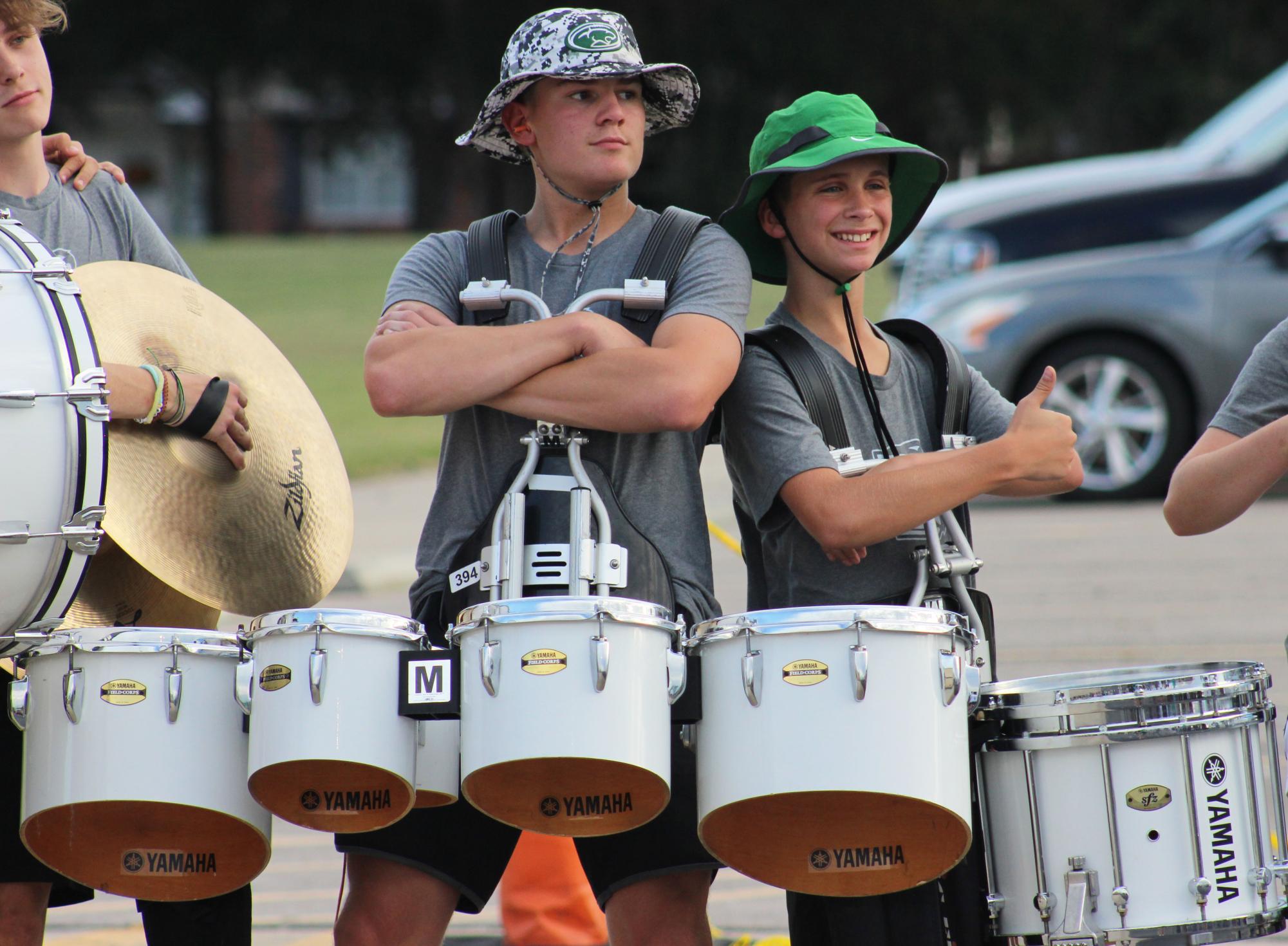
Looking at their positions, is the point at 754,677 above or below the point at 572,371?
below

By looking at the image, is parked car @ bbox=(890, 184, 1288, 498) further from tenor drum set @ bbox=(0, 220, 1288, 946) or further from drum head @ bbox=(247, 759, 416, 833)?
drum head @ bbox=(247, 759, 416, 833)

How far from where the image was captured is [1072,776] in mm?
3361

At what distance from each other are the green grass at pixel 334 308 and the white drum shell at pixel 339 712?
8667 mm

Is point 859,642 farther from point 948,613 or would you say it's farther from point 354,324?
point 354,324

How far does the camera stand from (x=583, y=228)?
3.85m

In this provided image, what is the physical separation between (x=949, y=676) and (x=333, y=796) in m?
1.12

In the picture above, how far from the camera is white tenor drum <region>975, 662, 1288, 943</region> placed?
3.33 meters

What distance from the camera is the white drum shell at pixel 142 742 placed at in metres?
3.35

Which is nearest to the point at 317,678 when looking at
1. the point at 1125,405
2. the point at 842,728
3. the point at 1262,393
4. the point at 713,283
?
the point at 842,728

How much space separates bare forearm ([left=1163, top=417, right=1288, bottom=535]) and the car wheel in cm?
693

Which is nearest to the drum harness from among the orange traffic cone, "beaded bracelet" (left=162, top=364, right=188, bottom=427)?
"beaded bracelet" (left=162, top=364, right=188, bottom=427)

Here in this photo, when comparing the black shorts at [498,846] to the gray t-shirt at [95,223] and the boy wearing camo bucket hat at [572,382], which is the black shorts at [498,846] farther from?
the gray t-shirt at [95,223]

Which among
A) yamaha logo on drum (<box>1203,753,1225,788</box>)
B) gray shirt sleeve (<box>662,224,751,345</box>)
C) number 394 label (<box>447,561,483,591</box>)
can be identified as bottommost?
yamaha logo on drum (<box>1203,753,1225,788</box>)

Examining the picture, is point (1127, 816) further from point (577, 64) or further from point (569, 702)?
point (577, 64)
